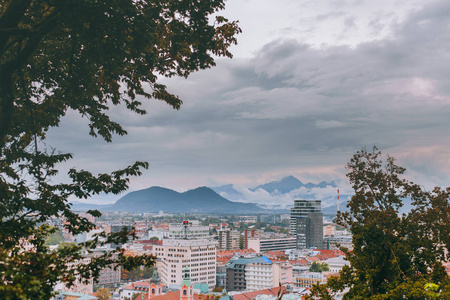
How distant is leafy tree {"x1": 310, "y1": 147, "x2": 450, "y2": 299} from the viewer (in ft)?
56.3

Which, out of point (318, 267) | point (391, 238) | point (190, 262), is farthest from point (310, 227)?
point (391, 238)

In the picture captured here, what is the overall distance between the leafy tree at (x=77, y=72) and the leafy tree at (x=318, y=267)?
363ft

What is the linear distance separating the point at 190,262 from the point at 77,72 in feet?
326

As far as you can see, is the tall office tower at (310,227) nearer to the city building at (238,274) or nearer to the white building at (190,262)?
the city building at (238,274)

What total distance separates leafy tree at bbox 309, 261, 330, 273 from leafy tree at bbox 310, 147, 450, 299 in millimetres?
100741

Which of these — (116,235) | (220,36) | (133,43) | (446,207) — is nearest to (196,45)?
(220,36)

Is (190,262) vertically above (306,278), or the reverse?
(190,262)

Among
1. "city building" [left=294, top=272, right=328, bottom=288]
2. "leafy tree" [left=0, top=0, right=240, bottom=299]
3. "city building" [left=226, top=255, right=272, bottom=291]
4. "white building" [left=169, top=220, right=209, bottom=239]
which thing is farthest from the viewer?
"white building" [left=169, top=220, right=209, bottom=239]

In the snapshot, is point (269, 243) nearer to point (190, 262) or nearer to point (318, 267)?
point (318, 267)

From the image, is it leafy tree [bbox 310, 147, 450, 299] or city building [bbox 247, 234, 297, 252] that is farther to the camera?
city building [bbox 247, 234, 297, 252]

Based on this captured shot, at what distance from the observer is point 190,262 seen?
4154 inches

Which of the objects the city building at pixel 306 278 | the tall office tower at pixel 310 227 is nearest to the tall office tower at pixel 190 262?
the city building at pixel 306 278

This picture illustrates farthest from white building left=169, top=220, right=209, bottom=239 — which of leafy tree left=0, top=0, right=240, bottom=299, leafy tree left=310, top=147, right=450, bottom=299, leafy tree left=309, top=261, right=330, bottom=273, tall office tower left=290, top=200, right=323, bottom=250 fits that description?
leafy tree left=0, top=0, right=240, bottom=299

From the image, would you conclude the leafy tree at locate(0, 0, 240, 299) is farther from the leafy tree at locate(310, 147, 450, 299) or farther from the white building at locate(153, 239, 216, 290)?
the white building at locate(153, 239, 216, 290)
